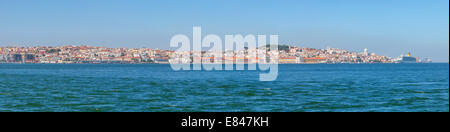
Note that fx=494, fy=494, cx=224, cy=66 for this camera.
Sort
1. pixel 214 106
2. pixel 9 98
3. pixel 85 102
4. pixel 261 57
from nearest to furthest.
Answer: pixel 214 106, pixel 85 102, pixel 9 98, pixel 261 57

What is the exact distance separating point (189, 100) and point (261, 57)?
13875 centimetres

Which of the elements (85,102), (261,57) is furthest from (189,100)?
(261,57)

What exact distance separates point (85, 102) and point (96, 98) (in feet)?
8.88
